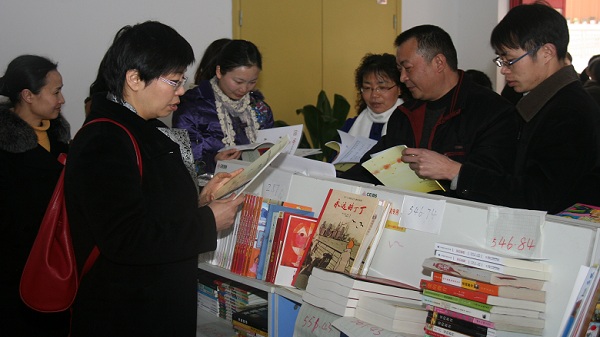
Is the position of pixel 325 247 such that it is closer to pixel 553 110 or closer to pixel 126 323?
pixel 126 323

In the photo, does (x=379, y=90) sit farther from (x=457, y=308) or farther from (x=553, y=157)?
(x=457, y=308)

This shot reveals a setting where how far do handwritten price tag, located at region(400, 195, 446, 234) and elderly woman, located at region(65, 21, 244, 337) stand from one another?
2.17ft

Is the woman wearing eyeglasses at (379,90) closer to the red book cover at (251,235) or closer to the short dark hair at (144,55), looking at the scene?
the red book cover at (251,235)

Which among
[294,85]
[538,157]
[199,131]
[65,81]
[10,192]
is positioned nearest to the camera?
[538,157]

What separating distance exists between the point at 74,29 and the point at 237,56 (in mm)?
1822

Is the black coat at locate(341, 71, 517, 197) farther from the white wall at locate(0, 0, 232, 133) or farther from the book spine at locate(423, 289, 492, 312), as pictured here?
the white wall at locate(0, 0, 232, 133)

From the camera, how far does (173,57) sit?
171 centimetres

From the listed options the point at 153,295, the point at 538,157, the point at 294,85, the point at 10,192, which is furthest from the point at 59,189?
the point at 294,85

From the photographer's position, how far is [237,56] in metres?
Result: 3.41

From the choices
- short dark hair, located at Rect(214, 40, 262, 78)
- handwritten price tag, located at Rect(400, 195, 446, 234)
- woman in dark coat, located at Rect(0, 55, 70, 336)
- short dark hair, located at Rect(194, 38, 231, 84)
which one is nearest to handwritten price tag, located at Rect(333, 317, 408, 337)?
handwritten price tag, located at Rect(400, 195, 446, 234)

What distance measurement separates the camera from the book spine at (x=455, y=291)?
65.6 inches

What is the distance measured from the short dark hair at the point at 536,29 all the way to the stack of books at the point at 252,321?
1.44m

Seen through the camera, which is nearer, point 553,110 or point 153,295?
point 153,295

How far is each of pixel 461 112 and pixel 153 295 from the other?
1.47 m
